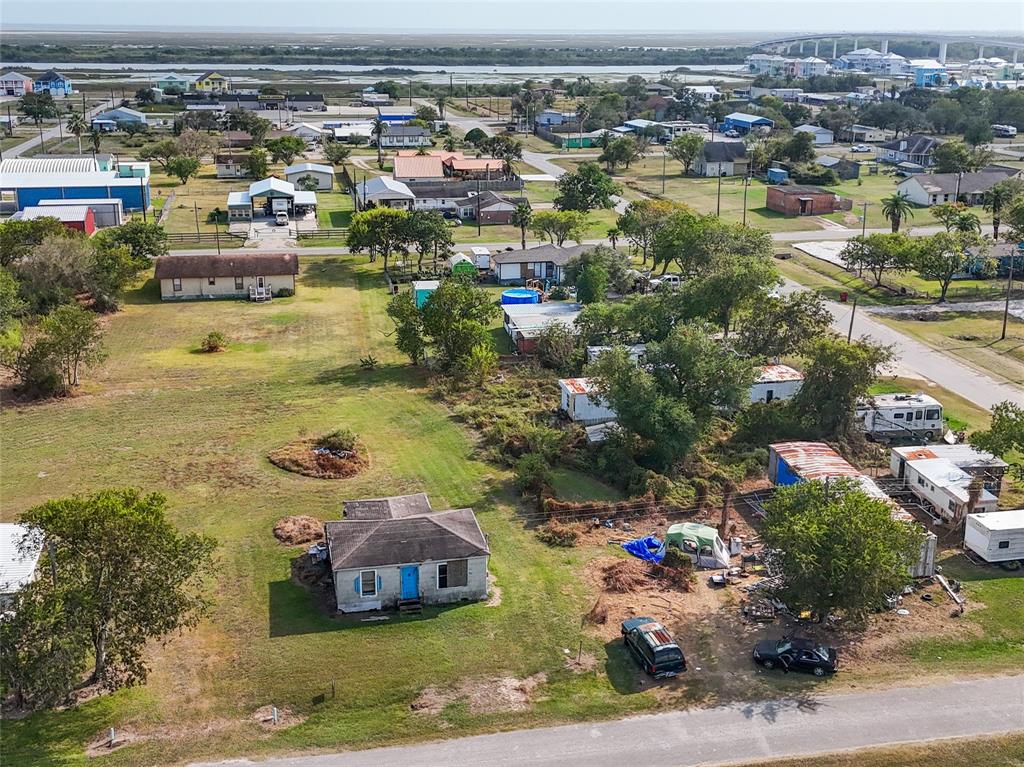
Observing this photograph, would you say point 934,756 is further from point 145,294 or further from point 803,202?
point 803,202

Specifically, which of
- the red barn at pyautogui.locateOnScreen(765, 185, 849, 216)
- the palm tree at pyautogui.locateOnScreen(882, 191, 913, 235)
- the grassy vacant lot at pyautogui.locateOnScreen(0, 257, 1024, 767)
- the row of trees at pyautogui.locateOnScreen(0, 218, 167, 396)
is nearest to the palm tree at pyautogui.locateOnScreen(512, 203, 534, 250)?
the row of trees at pyautogui.locateOnScreen(0, 218, 167, 396)

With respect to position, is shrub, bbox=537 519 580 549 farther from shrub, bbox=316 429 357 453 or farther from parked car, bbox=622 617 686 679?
shrub, bbox=316 429 357 453

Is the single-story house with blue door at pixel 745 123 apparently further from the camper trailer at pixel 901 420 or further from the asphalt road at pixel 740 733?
the asphalt road at pixel 740 733

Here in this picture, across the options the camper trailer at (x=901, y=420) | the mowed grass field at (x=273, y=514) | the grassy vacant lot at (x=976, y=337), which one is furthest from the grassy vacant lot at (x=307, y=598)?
the grassy vacant lot at (x=976, y=337)

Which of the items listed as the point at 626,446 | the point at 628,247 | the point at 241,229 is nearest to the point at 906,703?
the point at 626,446

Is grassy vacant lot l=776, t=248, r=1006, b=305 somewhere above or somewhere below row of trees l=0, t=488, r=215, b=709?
below
